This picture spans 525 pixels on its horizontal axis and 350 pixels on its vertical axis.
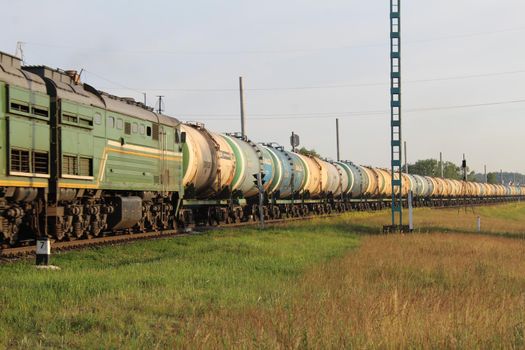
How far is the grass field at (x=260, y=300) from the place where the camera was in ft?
21.2

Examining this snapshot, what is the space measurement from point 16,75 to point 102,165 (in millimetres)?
4084

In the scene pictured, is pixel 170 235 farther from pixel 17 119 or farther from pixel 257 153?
pixel 257 153

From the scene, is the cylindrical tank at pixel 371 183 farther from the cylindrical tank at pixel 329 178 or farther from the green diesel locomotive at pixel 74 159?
the green diesel locomotive at pixel 74 159

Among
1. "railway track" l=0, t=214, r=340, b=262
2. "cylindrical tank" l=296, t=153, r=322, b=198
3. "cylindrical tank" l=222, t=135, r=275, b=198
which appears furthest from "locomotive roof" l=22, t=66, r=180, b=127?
"cylindrical tank" l=296, t=153, r=322, b=198

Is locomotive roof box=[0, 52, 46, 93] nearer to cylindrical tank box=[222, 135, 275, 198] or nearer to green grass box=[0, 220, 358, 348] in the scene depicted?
green grass box=[0, 220, 358, 348]

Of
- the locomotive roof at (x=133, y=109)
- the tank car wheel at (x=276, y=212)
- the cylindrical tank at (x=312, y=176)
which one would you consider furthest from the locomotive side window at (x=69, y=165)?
the cylindrical tank at (x=312, y=176)

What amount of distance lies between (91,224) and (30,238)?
2.11m

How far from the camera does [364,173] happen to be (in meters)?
50.0

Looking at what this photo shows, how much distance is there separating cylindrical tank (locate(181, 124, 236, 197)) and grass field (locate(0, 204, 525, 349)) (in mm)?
7698

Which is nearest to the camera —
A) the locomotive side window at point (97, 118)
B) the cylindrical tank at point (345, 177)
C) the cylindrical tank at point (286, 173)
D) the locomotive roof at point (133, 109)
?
the locomotive side window at point (97, 118)

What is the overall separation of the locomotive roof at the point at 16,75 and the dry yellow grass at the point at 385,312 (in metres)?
8.05

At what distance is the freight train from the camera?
14.0 meters

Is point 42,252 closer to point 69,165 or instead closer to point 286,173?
point 69,165

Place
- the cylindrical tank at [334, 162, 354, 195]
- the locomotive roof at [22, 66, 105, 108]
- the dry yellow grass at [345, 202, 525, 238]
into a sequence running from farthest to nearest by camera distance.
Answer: the cylindrical tank at [334, 162, 354, 195], the dry yellow grass at [345, 202, 525, 238], the locomotive roof at [22, 66, 105, 108]
